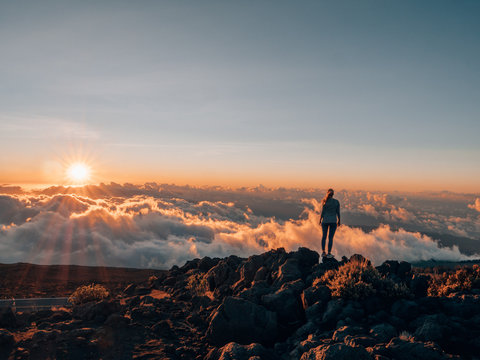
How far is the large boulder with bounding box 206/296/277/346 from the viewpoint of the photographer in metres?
7.85

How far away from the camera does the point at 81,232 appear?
5138 inches

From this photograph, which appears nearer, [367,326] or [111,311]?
[367,326]

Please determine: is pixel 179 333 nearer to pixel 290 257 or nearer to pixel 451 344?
pixel 290 257

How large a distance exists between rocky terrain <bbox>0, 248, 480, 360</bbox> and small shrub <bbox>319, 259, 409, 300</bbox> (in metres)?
0.03

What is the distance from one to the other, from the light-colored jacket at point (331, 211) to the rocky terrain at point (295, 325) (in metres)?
2.13

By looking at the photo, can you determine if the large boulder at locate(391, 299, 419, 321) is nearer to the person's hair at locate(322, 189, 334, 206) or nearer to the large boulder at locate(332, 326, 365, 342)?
the large boulder at locate(332, 326, 365, 342)

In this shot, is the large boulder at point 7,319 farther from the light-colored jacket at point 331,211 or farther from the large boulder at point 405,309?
the light-colored jacket at point 331,211

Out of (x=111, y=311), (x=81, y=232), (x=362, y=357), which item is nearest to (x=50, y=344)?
(x=111, y=311)

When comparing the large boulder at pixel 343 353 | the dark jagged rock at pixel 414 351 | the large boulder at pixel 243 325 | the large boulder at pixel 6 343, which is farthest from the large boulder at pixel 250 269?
the large boulder at pixel 6 343

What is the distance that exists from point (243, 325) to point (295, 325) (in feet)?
5.48

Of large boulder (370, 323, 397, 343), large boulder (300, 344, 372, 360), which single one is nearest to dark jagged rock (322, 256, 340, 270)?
large boulder (370, 323, 397, 343)

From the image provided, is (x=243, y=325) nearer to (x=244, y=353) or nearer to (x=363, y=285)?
(x=244, y=353)

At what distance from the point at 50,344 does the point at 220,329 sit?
4.51 m

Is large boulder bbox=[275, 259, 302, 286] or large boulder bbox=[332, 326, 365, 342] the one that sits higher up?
large boulder bbox=[332, 326, 365, 342]
